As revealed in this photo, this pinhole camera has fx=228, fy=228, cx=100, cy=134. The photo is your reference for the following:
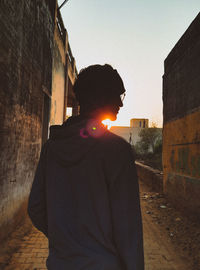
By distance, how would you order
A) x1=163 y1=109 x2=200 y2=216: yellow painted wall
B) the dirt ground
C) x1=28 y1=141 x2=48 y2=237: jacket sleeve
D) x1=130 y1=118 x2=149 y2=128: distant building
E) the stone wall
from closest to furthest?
x1=28 y1=141 x2=48 y2=237: jacket sleeve → the dirt ground → x1=163 y1=109 x2=200 y2=216: yellow painted wall → the stone wall → x1=130 y1=118 x2=149 y2=128: distant building

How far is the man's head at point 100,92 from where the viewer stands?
126cm

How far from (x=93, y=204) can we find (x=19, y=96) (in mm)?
3907

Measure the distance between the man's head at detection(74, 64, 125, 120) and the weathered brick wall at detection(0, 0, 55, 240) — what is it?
9.25ft

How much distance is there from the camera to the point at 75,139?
1.21m

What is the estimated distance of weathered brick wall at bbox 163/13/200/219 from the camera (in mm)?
5363

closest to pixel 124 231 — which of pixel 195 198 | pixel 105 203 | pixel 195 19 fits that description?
pixel 105 203

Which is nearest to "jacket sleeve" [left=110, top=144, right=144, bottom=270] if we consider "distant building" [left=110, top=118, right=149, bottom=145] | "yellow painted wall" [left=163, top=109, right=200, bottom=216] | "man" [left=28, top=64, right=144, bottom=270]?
"man" [left=28, top=64, right=144, bottom=270]

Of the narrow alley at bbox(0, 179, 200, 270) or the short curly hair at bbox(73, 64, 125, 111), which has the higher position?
the short curly hair at bbox(73, 64, 125, 111)

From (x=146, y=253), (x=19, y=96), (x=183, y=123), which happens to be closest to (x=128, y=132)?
(x=183, y=123)

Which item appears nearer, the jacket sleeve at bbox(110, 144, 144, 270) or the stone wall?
the jacket sleeve at bbox(110, 144, 144, 270)

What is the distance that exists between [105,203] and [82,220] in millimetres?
144

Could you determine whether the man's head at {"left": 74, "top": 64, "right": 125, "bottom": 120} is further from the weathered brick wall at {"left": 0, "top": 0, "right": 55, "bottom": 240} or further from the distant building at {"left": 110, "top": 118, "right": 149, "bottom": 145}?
the distant building at {"left": 110, "top": 118, "right": 149, "bottom": 145}

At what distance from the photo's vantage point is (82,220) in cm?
113

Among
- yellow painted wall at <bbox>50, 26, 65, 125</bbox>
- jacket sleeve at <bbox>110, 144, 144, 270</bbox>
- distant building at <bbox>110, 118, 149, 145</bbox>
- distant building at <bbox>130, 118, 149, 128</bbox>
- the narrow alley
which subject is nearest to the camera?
jacket sleeve at <bbox>110, 144, 144, 270</bbox>
